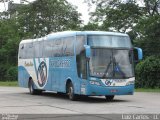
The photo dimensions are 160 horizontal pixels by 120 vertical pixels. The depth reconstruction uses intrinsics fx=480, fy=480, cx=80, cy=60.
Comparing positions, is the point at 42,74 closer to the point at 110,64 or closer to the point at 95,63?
the point at 95,63

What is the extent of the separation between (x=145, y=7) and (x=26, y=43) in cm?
1883

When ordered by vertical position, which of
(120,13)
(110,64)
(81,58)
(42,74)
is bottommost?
(42,74)

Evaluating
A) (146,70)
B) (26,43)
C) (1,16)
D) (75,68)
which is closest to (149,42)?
(146,70)

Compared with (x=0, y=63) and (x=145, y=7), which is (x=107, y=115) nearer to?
(x=145, y=7)

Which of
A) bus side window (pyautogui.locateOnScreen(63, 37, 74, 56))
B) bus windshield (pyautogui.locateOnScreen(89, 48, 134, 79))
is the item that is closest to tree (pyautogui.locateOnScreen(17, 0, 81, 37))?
bus side window (pyautogui.locateOnScreen(63, 37, 74, 56))

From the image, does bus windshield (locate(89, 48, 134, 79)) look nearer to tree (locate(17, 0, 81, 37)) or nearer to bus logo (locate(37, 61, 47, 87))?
bus logo (locate(37, 61, 47, 87))

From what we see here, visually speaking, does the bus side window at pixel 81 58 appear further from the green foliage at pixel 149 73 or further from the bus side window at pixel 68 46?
the green foliage at pixel 149 73

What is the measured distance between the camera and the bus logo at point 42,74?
27172 millimetres

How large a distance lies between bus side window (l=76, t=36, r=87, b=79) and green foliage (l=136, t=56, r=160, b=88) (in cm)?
1772

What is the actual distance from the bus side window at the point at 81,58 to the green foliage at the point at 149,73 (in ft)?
58.1

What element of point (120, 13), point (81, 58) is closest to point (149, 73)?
point (120, 13)

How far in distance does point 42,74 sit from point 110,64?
22.3 feet

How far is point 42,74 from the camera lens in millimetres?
27578

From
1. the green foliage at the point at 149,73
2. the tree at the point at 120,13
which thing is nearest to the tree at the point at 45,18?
the tree at the point at 120,13
